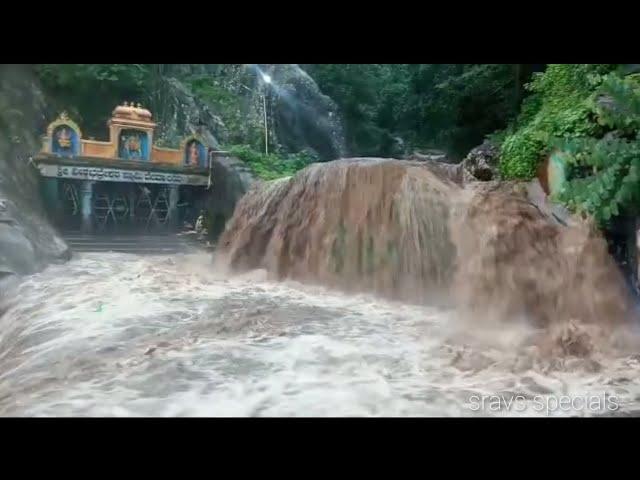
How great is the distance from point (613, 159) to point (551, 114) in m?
0.63

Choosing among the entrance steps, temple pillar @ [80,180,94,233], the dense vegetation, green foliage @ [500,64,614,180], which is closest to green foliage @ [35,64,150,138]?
the dense vegetation

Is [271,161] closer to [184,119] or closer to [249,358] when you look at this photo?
[184,119]

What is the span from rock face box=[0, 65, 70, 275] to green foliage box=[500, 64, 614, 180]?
8.27 feet

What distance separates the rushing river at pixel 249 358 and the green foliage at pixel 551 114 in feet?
3.36

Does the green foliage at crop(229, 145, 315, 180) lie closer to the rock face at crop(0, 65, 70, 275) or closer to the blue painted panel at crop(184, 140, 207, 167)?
the blue painted panel at crop(184, 140, 207, 167)

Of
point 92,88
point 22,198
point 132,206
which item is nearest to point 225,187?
point 132,206

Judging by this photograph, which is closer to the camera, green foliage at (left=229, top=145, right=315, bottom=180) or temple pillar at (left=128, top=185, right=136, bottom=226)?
temple pillar at (left=128, top=185, right=136, bottom=226)

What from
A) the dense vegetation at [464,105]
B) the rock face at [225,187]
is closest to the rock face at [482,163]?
the dense vegetation at [464,105]

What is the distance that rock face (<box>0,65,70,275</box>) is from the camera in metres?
2.58

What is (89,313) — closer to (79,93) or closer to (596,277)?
(79,93)

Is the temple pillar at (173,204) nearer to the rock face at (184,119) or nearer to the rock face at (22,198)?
the rock face at (184,119)

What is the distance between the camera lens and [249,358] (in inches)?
75.3

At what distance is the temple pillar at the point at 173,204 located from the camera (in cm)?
294
